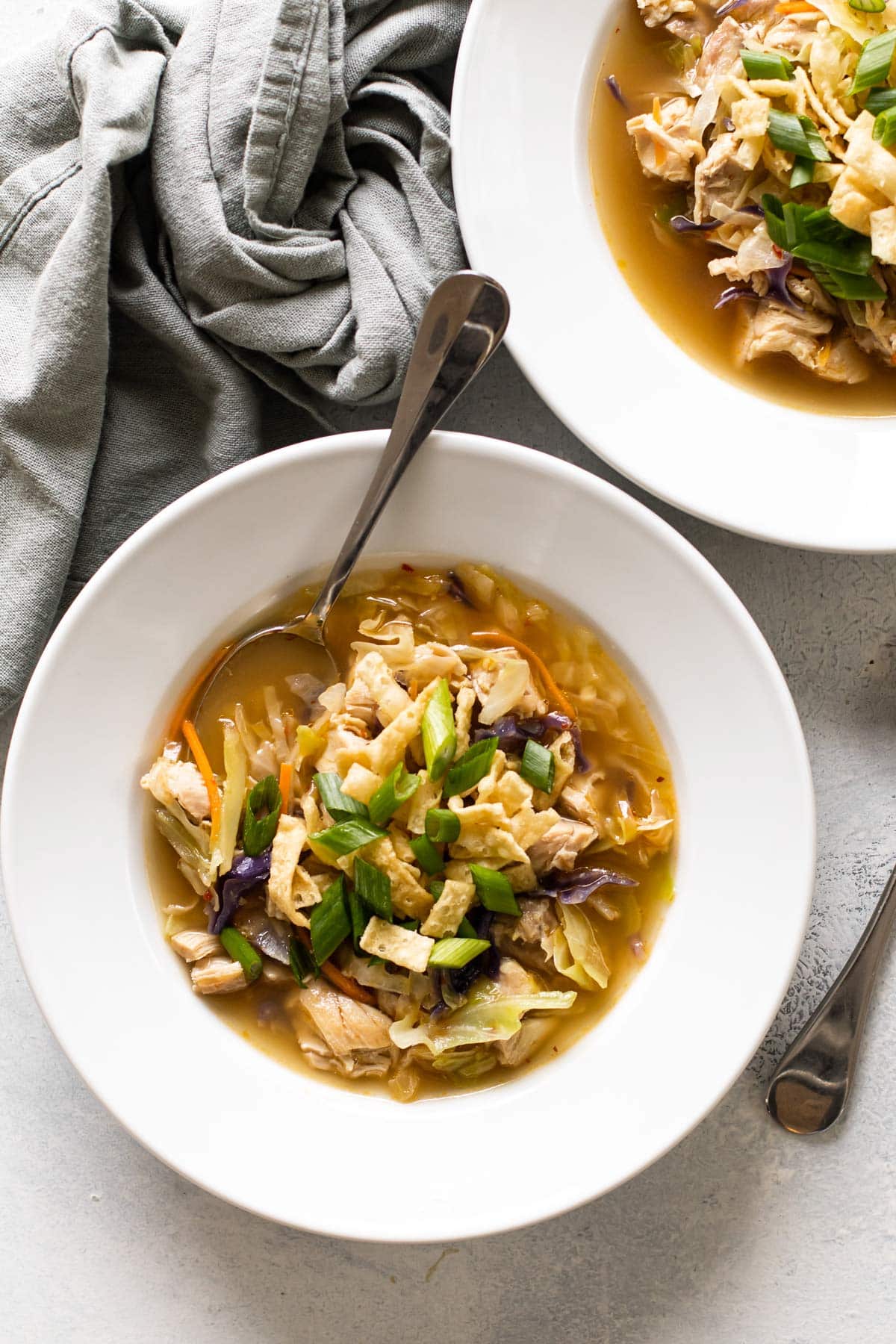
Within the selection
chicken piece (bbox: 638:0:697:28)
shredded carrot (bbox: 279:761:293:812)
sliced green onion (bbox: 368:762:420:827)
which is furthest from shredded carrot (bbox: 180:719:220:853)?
chicken piece (bbox: 638:0:697:28)

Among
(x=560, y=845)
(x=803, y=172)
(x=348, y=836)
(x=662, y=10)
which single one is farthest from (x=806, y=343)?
(x=348, y=836)

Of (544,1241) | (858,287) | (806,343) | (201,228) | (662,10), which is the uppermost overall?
(662,10)

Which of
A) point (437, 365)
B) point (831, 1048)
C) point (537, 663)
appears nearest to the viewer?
point (437, 365)

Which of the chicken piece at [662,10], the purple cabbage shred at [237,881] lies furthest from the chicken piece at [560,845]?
the chicken piece at [662,10]

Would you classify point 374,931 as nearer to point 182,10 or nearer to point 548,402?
point 548,402

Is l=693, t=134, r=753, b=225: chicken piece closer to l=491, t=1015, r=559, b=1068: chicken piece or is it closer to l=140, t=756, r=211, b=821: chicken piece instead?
l=140, t=756, r=211, b=821: chicken piece

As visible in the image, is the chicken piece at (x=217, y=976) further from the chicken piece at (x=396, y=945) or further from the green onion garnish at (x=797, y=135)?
the green onion garnish at (x=797, y=135)

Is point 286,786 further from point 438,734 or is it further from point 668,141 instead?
point 668,141

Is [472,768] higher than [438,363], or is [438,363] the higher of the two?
[438,363]
